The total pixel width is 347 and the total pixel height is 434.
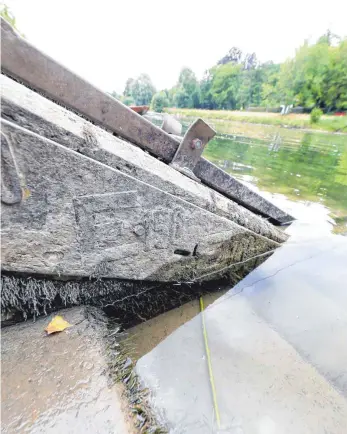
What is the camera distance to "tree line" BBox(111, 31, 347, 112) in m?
40.5

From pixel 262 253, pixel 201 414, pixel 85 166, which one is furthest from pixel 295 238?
pixel 85 166

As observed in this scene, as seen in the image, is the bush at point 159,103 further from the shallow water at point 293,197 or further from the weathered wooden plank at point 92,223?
the weathered wooden plank at point 92,223

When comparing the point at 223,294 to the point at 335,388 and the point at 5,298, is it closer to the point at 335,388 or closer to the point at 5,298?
the point at 335,388

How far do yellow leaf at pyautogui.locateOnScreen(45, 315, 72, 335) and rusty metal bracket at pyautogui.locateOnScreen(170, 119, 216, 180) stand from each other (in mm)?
1576

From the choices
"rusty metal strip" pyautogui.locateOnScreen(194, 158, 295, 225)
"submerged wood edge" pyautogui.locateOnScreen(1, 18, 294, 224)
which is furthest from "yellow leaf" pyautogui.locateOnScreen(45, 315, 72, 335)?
"rusty metal strip" pyautogui.locateOnScreen(194, 158, 295, 225)

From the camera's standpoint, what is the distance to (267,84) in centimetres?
5509

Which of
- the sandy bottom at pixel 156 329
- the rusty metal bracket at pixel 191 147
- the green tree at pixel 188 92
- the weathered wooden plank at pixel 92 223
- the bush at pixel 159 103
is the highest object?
the green tree at pixel 188 92

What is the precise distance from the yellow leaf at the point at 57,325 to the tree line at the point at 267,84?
49.5 metres

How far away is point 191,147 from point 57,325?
1871 mm

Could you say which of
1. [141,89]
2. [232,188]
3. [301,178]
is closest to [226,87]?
[141,89]

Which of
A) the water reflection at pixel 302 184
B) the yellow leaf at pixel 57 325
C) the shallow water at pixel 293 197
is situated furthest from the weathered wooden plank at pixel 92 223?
the water reflection at pixel 302 184

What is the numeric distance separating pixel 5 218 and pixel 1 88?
29.0 inches

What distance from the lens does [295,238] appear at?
3727 mm

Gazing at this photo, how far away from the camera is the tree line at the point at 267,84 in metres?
40.5
